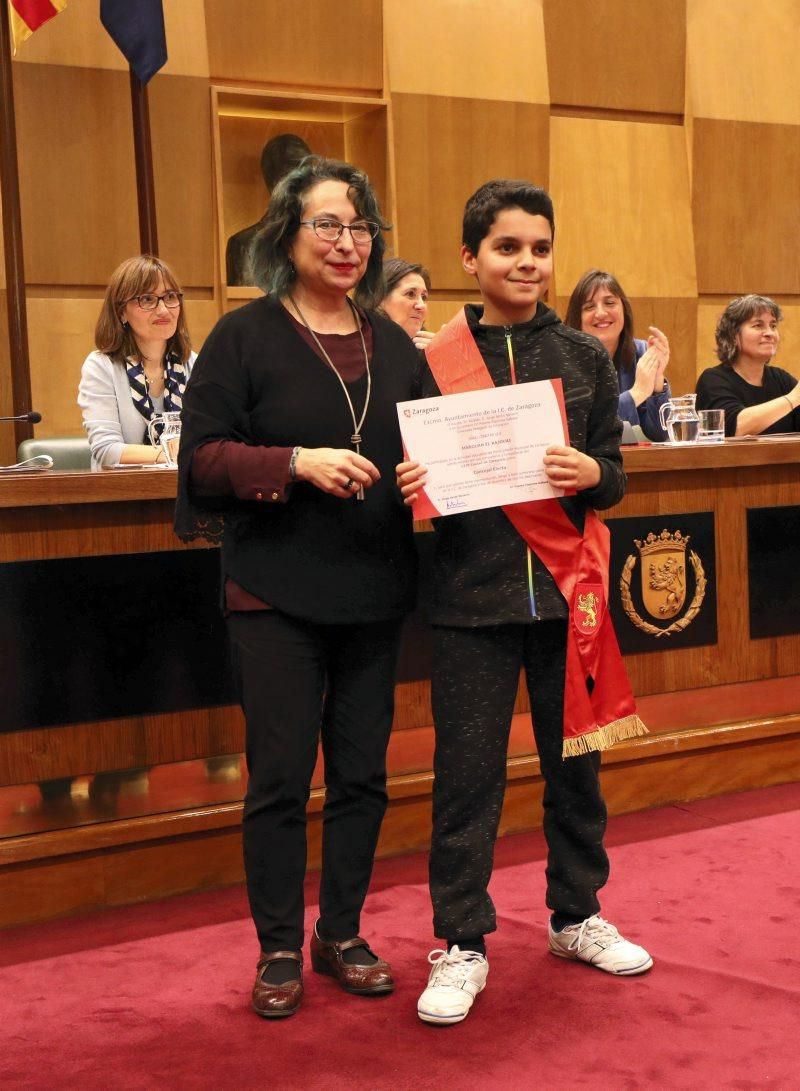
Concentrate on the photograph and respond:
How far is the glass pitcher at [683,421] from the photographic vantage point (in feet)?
10.4

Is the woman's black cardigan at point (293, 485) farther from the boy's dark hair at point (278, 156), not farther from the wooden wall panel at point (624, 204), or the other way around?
the wooden wall panel at point (624, 204)

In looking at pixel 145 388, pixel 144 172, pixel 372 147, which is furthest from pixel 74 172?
pixel 145 388

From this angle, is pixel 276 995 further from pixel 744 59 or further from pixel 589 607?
pixel 744 59

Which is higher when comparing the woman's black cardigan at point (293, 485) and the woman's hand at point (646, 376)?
the woman's hand at point (646, 376)

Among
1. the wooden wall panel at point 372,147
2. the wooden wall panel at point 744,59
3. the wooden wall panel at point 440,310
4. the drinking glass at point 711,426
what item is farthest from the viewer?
the wooden wall panel at point 744,59

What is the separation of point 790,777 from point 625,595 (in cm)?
71

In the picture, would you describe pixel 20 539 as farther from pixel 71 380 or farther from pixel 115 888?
pixel 71 380

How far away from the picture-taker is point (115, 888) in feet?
8.35

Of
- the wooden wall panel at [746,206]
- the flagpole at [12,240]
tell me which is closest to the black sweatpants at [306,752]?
the flagpole at [12,240]

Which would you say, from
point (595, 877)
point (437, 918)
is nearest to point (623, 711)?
point (595, 877)

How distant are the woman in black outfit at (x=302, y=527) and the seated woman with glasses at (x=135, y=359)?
4.40 ft

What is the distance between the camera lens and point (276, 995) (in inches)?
77.5

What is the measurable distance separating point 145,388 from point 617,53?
3.43m

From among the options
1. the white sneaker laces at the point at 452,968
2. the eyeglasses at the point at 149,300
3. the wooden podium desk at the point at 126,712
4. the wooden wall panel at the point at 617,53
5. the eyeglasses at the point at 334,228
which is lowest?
the white sneaker laces at the point at 452,968
